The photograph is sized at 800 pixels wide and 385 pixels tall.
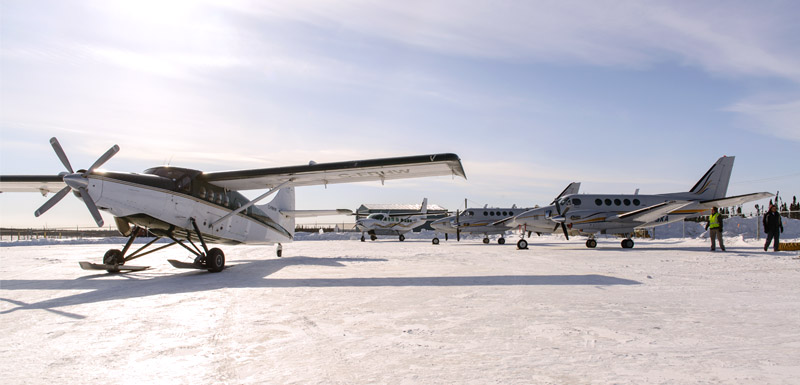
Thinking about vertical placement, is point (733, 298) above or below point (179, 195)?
below

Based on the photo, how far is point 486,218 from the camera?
32.9 m

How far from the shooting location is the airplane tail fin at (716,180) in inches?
867

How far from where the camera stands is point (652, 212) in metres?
20.3

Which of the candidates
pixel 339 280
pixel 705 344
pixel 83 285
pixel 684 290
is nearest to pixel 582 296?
pixel 684 290

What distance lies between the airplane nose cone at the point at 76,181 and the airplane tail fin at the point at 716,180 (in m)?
25.0

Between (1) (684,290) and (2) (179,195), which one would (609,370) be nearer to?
(1) (684,290)

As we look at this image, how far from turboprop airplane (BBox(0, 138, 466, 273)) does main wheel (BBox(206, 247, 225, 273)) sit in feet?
0.07

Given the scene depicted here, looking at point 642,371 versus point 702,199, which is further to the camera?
point 702,199

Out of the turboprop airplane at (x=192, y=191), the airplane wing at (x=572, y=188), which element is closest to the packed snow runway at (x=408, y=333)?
the turboprop airplane at (x=192, y=191)

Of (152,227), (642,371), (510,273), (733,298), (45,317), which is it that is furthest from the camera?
(152,227)

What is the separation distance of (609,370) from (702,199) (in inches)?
930

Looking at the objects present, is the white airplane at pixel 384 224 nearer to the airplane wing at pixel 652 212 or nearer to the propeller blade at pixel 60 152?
the airplane wing at pixel 652 212

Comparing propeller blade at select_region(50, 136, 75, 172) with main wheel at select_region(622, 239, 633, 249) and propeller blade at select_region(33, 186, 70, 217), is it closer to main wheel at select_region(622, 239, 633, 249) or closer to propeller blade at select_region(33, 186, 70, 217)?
propeller blade at select_region(33, 186, 70, 217)

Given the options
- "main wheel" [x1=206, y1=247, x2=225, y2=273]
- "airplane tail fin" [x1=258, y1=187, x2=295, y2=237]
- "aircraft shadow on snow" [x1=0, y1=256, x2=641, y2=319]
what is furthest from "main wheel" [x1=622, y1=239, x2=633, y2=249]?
"main wheel" [x1=206, y1=247, x2=225, y2=273]
